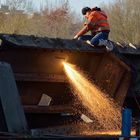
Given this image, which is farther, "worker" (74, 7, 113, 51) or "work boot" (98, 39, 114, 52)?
"worker" (74, 7, 113, 51)

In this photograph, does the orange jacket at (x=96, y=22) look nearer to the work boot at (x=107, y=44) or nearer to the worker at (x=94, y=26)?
the worker at (x=94, y=26)

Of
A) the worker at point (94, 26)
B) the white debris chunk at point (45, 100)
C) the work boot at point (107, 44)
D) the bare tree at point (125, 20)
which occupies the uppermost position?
the worker at point (94, 26)

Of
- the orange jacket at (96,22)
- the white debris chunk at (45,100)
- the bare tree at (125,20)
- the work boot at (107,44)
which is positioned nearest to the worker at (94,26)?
the orange jacket at (96,22)

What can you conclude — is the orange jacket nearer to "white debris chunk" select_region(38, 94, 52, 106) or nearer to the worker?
the worker

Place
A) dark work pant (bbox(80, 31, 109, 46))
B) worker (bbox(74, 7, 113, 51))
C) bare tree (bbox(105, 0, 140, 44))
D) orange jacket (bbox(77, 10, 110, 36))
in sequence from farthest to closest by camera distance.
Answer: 1. bare tree (bbox(105, 0, 140, 44))
2. orange jacket (bbox(77, 10, 110, 36))
3. worker (bbox(74, 7, 113, 51))
4. dark work pant (bbox(80, 31, 109, 46))

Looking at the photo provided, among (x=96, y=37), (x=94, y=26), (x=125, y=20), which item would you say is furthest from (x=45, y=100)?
(x=125, y=20)

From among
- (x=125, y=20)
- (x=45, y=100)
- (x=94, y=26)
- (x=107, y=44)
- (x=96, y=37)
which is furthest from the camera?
(x=125, y=20)

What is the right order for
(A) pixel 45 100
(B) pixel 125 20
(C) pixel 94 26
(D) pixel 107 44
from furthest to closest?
(B) pixel 125 20, (C) pixel 94 26, (A) pixel 45 100, (D) pixel 107 44

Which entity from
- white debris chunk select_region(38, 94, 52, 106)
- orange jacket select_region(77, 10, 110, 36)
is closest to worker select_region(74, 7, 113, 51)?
orange jacket select_region(77, 10, 110, 36)

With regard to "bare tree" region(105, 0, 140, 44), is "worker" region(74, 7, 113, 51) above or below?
above

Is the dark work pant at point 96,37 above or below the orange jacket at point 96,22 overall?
below

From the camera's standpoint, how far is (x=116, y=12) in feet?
166

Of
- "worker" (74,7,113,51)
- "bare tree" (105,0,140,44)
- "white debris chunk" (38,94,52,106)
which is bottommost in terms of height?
"bare tree" (105,0,140,44)

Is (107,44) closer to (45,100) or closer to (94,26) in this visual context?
(94,26)
